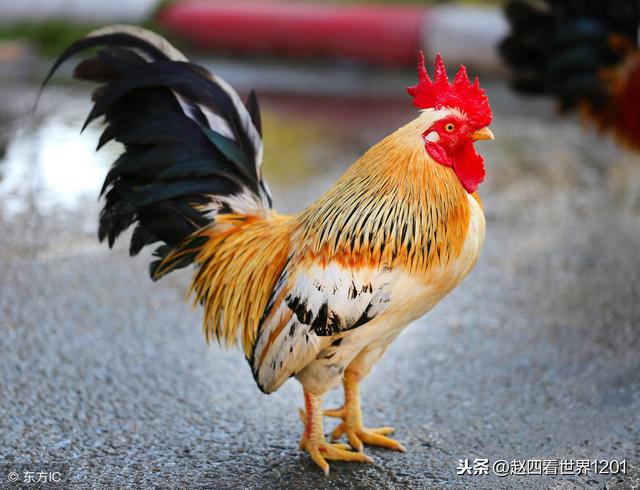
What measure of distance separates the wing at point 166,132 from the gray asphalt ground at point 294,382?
0.95m

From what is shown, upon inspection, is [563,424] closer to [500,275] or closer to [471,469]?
[471,469]

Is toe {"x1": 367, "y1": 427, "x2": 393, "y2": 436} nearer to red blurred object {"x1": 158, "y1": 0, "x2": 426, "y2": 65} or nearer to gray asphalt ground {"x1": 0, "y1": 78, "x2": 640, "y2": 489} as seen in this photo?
gray asphalt ground {"x1": 0, "y1": 78, "x2": 640, "y2": 489}

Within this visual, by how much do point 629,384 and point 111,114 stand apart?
279 cm

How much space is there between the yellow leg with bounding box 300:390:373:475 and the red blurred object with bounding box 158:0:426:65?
8058mm

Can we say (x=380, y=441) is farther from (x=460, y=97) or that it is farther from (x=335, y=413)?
(x=460, y=97)

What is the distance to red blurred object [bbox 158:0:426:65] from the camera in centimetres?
1089

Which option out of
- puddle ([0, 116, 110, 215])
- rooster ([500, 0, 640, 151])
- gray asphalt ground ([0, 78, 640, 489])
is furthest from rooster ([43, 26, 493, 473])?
rooster ([500, 0, 640, 151])

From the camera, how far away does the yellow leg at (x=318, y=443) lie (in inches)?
134

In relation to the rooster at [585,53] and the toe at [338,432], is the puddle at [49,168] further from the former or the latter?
the rooster at [585,53]

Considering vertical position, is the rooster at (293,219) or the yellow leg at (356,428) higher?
the rooster at (293,219)

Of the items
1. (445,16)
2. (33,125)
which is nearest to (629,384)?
(33,125)

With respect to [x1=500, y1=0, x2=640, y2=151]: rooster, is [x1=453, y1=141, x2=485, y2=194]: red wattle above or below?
below

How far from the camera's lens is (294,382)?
4172mm

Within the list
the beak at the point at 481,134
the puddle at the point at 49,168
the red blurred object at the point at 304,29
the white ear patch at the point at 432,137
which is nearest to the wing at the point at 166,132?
the white ear patch at the point at 432,137
